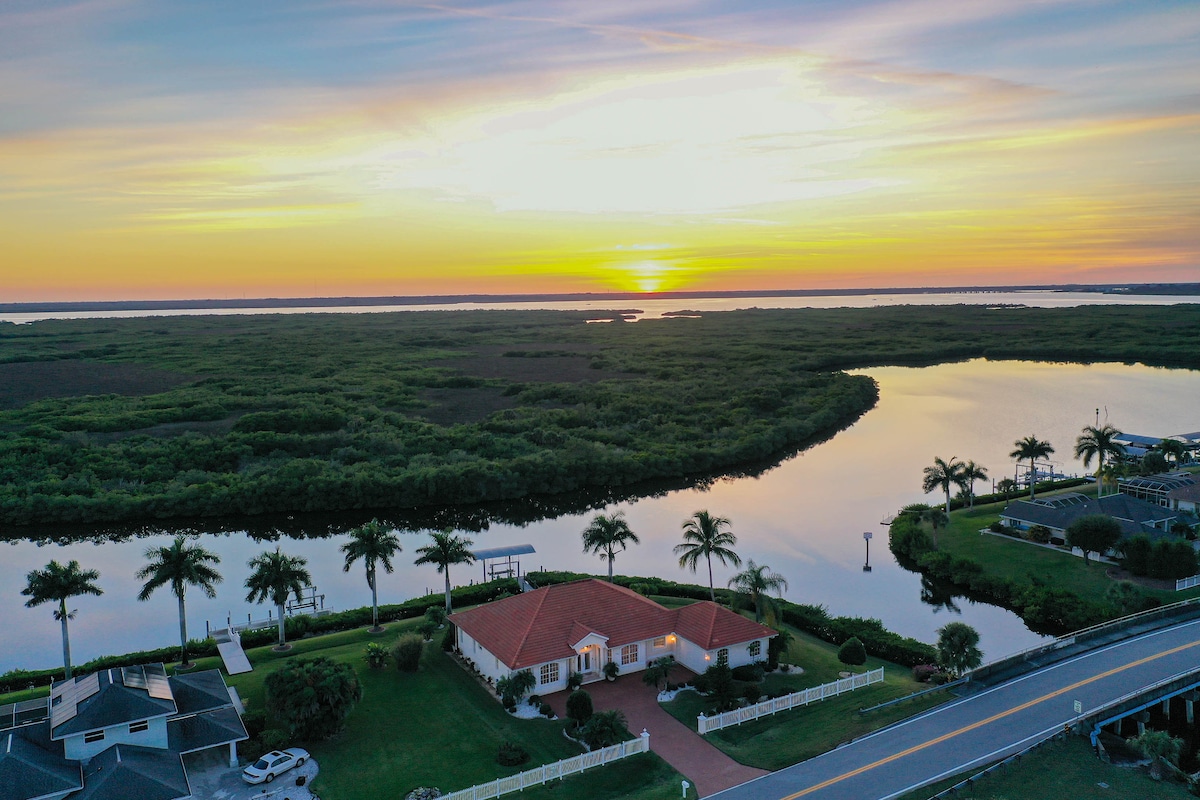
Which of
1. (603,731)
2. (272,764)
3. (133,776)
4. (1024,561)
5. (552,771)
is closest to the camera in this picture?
(133,776)

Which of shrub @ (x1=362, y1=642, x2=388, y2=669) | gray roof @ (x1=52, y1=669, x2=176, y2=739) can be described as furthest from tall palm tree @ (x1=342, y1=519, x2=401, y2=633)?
gray roof @ (x1=52, y1=669, x2=176, y2=739)

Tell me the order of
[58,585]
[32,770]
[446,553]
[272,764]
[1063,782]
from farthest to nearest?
[446,553] < [58,585] < [272,764] < [1063,782] < [32,770]

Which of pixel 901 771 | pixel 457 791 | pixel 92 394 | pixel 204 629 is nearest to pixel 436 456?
pixel 204 629

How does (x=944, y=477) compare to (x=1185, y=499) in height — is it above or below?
above

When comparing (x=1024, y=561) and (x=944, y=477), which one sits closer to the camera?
(x=1024, y=561)

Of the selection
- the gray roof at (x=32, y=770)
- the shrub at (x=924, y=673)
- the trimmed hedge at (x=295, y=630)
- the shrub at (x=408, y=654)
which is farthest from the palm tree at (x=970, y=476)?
the gray roof at (x=32, y=770)

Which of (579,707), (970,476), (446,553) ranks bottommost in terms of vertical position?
(579,707)

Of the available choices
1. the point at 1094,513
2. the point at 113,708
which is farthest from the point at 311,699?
the point at 1094,513

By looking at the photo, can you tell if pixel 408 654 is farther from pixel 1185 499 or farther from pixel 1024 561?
pixel 1185 499

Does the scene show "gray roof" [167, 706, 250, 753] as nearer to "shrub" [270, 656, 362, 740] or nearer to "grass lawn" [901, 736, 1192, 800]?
"shrub" [270, 656, 362, 740]
